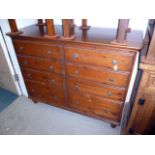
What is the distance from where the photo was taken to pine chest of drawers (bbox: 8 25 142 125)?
1188 millimetres

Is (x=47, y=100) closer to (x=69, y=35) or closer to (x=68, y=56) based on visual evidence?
(x=68, y=56)

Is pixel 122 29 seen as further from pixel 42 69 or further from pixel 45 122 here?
pixel 45 122

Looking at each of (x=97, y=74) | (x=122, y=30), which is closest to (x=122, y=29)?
(x=122, y=30)

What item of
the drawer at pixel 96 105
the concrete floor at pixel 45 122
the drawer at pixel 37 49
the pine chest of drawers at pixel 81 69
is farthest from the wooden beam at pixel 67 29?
the concrete floor at pixel 45 122

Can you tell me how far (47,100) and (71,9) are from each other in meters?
1.32

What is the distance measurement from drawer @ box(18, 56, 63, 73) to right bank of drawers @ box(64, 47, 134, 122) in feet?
0.42

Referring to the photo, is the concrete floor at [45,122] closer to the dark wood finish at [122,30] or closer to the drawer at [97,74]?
the drawer at [97,74]

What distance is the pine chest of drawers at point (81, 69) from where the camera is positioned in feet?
3.90

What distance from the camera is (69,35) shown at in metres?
1.26

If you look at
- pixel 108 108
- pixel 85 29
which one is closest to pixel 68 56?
pixel 85 29

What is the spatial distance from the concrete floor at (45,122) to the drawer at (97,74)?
728 mm

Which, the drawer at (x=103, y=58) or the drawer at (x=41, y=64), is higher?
the drawer at (x=103, y=58)

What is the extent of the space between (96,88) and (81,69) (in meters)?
0.27

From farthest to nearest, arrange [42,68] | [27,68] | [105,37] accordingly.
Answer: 1. [27,68]
2. [42,68]
3. [105,37]
